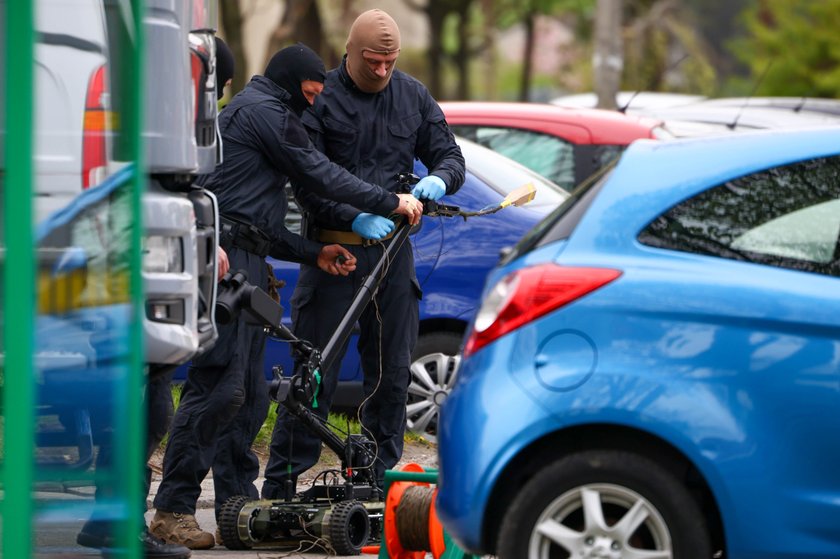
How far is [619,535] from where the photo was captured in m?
4.24

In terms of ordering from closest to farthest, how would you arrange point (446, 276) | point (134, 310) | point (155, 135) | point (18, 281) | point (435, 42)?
1. point (18, 281)
2. point (134, 310)
3. point (155, 135)
4. point (446, 276)
5. point (435, 42)

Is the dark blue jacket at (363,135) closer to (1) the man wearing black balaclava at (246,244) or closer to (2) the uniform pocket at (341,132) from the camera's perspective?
(2) the uniform pocket at (341,132)

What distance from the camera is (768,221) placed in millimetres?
4449

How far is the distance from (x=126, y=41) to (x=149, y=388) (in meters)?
1.72

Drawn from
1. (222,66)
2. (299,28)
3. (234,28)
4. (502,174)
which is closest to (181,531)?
(222,66)

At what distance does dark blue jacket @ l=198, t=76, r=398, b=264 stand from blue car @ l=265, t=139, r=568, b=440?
5.79 feet

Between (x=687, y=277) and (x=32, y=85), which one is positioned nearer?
(x=32, y=85)

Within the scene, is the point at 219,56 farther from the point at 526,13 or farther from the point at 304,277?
the point at 526,13

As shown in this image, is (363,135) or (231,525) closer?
(231,525)

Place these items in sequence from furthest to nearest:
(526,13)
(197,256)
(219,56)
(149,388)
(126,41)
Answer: (526,13) → (219,56) → (149,388) → (197,256) → (126,41)

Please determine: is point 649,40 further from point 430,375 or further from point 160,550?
point 160,550

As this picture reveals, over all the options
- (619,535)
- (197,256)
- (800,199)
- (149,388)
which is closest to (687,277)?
(800,199)

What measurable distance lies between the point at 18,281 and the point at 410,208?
299cm

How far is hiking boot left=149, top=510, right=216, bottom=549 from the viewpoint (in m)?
6.05
